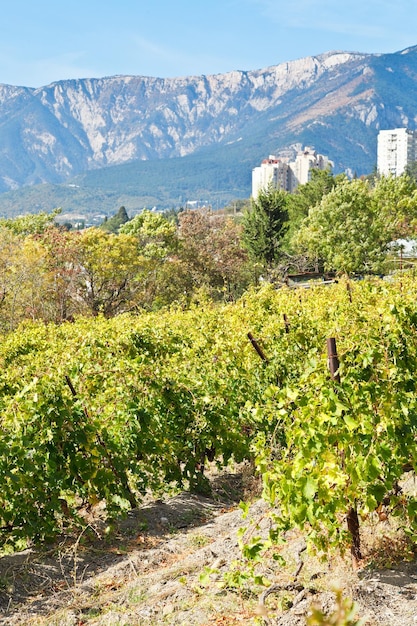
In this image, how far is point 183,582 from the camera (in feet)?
15.0

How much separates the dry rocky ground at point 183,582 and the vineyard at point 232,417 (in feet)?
0.77

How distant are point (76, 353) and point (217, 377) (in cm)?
212

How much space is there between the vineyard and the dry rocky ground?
23 centimetres

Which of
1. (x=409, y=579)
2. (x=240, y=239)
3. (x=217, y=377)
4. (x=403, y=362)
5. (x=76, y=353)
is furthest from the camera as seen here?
(x=240, y=239)

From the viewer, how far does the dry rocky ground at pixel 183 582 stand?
413 centimetres

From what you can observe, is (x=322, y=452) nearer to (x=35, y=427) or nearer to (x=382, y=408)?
(x=382, y=408)

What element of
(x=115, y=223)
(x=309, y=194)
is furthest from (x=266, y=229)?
(x=115, y=223)

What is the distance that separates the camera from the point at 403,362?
496cm

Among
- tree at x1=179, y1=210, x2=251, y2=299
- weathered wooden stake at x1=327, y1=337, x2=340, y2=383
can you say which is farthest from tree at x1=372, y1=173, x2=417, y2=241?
weathered wooden stake at x1=327, y1=337, x2=340, y2=383

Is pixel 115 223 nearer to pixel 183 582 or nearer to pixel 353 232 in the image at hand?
pixel 353 232

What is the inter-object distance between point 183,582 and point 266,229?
33.9m

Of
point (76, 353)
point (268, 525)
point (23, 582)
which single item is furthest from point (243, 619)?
point (76, 353)

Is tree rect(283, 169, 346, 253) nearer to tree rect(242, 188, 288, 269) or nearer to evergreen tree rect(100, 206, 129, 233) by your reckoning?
tree rect(242, 188, 288, 269)

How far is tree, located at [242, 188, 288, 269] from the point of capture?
1473 inches
